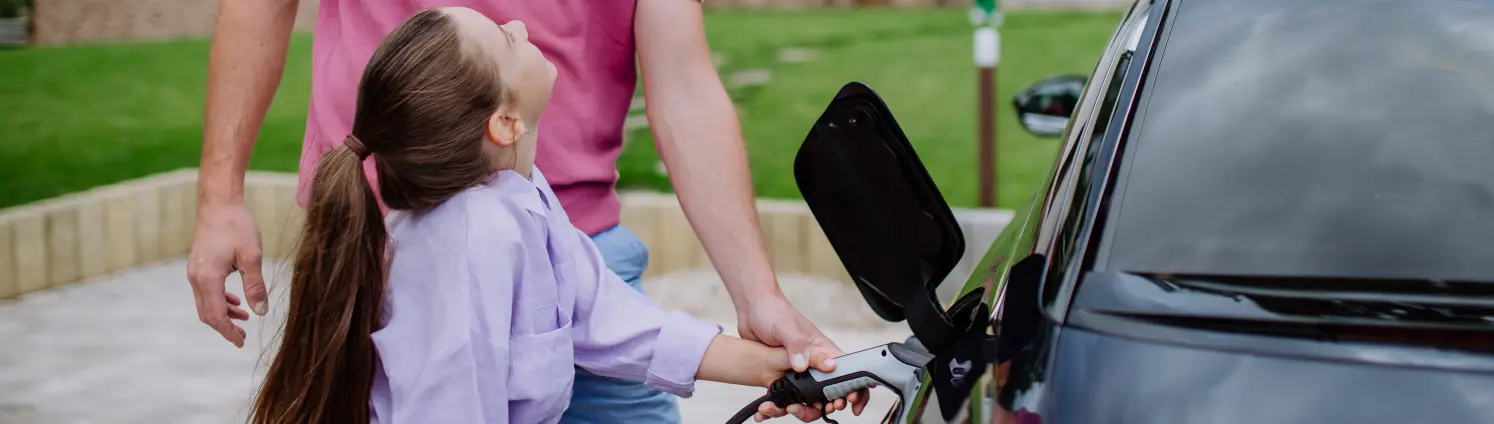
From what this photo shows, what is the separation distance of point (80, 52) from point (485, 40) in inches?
378

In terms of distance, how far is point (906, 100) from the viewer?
10.0 meters

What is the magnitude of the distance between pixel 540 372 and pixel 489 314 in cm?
10

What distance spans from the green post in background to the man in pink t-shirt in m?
4.30

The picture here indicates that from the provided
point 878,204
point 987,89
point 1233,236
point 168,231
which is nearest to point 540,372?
point 878,204

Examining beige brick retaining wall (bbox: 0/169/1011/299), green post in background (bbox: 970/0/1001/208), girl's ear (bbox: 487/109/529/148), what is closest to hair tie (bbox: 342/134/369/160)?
girl's ear (bbox: 487/109/529/148)

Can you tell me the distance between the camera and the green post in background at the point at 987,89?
250 inches

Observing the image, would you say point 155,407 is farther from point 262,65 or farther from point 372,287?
point 372,287

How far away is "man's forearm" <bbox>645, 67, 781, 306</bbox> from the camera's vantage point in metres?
1.97

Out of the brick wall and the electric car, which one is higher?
the electric car

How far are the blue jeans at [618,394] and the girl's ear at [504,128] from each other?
0.38 metres

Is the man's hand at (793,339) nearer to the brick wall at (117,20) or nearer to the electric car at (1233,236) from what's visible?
the electric car at (1233,236)

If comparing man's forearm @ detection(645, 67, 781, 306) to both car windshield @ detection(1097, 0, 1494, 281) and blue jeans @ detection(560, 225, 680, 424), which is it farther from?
car windshield @ detection(1097, 0, 1494, 281)

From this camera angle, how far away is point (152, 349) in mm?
5582

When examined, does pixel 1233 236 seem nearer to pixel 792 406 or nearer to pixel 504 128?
pixel 792 406
